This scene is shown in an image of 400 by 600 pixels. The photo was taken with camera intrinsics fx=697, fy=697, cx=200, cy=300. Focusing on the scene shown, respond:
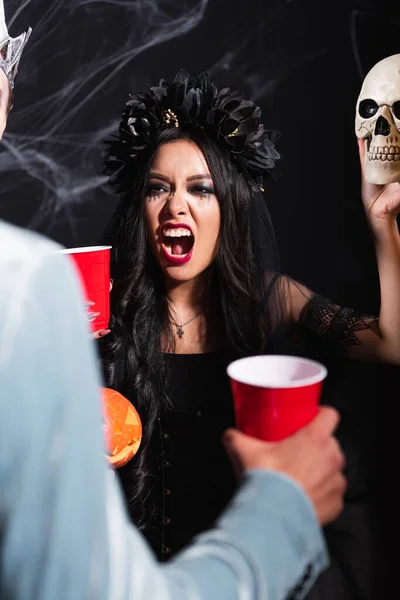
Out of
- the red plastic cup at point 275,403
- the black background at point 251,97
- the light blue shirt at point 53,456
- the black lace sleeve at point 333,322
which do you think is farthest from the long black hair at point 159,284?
the light blue shirt at point 53,456

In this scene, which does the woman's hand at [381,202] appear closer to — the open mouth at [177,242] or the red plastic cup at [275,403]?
the open mouth at [177,242]

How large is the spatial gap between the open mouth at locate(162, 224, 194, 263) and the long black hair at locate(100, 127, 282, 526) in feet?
0.23

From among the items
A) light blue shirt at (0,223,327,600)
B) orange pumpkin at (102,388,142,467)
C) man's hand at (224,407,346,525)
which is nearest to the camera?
light blue shirt at (0,223,327,600)

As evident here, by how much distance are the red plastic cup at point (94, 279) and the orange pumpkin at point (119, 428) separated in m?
0.12

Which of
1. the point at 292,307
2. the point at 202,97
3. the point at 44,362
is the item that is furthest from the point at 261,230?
the point at 44,362

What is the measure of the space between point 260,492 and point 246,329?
115 cm

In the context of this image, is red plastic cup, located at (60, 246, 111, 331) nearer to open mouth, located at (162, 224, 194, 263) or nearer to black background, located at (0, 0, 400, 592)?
open mouth, located at (162, 224, 194, 263)

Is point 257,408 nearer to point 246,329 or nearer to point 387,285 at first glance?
point 387,285

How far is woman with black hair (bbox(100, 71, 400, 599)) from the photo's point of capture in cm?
133

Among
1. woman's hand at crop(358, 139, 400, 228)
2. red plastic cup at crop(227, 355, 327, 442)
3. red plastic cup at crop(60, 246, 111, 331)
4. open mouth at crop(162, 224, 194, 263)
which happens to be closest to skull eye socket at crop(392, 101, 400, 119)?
woman's hand at crop(358, 139, 400, 228)

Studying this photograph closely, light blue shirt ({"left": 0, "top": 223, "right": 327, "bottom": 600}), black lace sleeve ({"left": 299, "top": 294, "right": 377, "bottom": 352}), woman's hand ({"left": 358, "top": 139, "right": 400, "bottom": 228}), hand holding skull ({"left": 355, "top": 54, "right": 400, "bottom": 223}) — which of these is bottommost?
black lace sleeve ({"left": 299, "top": 294, "right": 377, "bottom": 352})

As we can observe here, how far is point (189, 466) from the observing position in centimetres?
131

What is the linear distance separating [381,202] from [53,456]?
111cm

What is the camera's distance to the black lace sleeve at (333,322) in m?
1.51
